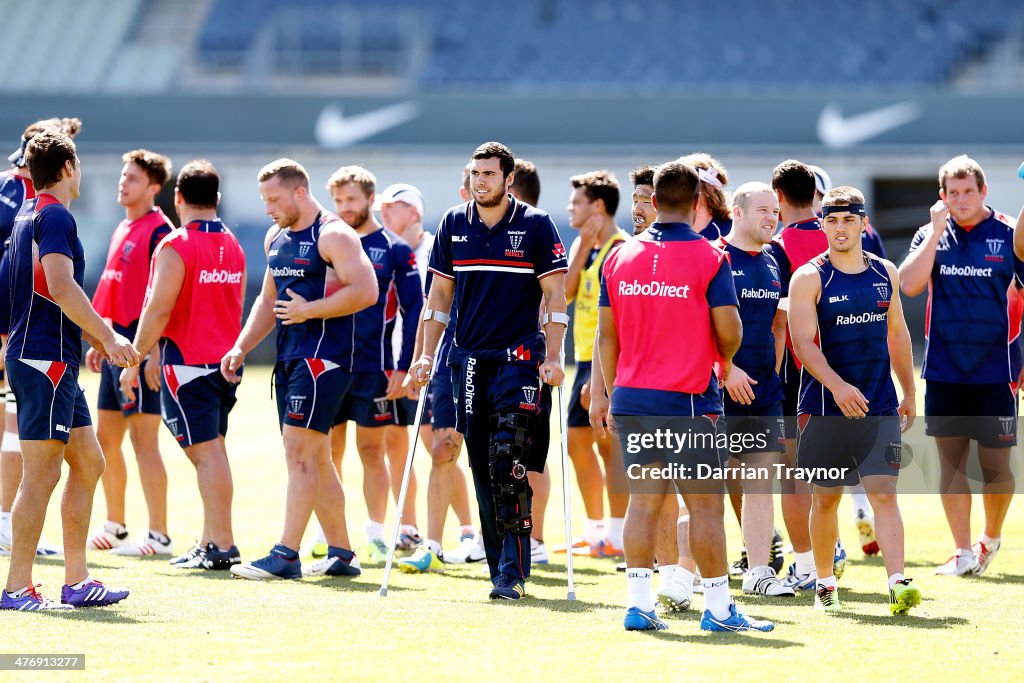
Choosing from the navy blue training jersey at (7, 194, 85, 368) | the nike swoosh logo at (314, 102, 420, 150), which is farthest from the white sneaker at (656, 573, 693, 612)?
the nike swoosh logo at (314, 102, 420, 150)

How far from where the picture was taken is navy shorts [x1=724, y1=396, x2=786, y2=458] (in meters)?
7.56

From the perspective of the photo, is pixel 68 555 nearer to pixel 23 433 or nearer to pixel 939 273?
pixel 23 433

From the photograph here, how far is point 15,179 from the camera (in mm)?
8727

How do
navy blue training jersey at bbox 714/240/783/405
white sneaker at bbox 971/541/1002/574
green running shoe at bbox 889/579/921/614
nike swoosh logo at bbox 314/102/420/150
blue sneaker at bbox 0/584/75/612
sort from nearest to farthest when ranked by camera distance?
1. green running shoe at bbox 889/579/921/614
2. blue sneaker at bbox 0/584/75/612
3. navy blue training jersey at bbox 714/240/783/405
4. white sneaker at bbox 971/541/1002/574
5. nike swoosh logo at bbox 314/102/420/150

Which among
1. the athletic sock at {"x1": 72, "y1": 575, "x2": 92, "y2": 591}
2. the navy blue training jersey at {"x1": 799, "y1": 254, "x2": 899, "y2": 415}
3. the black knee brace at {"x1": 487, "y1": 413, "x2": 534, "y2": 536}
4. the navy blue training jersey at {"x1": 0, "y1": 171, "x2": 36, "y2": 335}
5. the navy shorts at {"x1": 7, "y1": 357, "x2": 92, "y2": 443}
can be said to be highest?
the navy blue training jersey at {"x1": 0, "y1": 171, "x2": 36, "y2": 335}

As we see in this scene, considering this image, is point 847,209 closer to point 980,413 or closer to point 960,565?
point 980,413

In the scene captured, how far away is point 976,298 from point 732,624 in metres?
3.24

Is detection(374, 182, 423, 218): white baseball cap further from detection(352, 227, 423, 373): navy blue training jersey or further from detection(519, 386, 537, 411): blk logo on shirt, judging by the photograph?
detection(519, 386, 537, 411): blk logo on shirt

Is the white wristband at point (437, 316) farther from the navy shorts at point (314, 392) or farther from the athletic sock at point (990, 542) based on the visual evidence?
the athletic sock at point (990, 542)

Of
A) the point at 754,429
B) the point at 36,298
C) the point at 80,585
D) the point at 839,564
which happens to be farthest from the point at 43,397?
the point at 839,564

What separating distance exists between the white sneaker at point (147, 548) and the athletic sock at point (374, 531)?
1.30 meters

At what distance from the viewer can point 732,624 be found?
6.34m

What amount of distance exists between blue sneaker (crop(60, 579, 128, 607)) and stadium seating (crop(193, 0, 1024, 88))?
2911 cm

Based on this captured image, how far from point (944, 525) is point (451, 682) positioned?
611 cm
